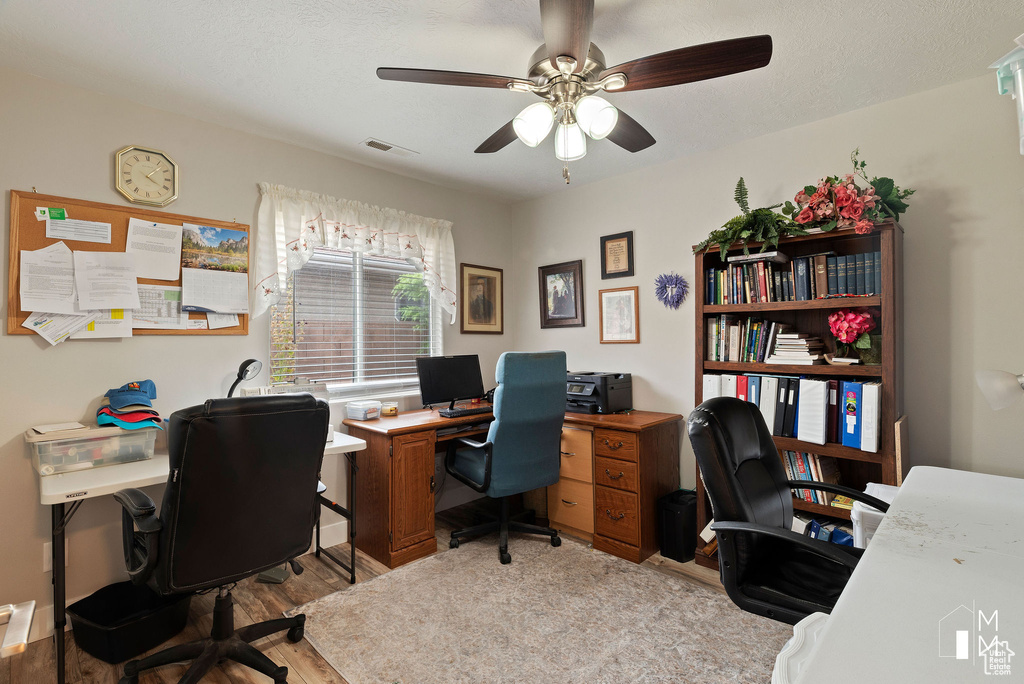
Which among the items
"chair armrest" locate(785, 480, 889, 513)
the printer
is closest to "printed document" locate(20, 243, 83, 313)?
the printer

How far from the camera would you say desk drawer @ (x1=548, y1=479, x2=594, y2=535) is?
3.10m

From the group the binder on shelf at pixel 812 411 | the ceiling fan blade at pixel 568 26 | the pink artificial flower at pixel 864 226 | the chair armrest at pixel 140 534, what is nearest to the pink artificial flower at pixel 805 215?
the pink artificial flower at pixel 864 226

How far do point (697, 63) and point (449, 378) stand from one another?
2.41 m

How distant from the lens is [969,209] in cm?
230

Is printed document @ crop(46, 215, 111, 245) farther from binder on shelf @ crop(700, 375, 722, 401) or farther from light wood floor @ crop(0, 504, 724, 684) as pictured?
binder on shelf @ crop(700, 375, 722, 401)

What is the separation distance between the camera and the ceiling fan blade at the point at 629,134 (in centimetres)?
199

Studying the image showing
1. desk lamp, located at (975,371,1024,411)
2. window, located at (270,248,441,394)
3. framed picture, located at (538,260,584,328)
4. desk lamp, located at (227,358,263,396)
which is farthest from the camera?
framed picture, located at (538,260,584,328)

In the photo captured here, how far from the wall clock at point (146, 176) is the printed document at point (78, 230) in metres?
0.20

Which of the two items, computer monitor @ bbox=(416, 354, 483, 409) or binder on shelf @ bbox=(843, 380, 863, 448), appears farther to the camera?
computer monitor @ bbox=(416, 354, 483, 409)

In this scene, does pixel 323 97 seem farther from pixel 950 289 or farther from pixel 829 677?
pixel 950 289

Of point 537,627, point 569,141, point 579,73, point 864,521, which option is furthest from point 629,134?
point 537,627

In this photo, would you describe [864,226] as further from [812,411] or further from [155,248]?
[155,248]

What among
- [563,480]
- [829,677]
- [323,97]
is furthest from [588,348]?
[829,677]

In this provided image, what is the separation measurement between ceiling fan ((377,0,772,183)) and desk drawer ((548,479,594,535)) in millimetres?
2067
